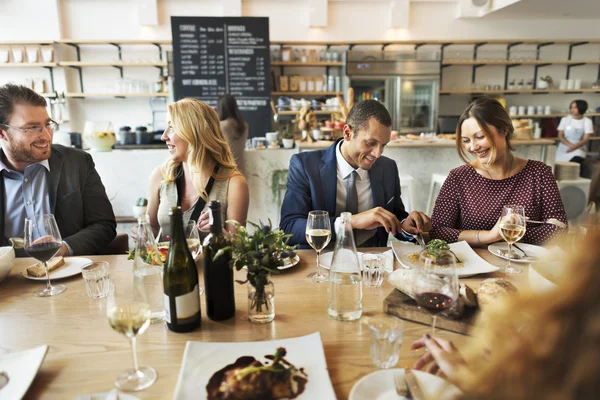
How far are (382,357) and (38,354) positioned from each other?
2.48 ft

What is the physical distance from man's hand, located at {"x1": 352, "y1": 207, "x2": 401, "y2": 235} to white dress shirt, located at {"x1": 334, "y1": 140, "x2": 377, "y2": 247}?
0.37m

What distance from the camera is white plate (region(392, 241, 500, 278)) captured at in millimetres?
1370

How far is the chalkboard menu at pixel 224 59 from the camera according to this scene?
19.9 feet

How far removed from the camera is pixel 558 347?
1.22 ft

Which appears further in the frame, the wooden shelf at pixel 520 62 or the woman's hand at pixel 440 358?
the wooden shelf at pixel 520 62

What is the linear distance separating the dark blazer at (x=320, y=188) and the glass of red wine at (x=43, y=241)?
0.99m

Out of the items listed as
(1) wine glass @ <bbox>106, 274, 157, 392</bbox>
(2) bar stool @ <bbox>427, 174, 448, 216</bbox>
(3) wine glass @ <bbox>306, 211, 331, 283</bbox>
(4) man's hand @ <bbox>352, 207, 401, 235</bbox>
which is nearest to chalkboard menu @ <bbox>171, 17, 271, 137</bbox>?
(2) bar stool @ <bbox>427, 174, 448, 216</bbox>

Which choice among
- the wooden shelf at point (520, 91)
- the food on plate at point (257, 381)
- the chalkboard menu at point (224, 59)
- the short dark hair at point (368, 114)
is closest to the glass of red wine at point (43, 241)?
the food on plate at point (257, 381)

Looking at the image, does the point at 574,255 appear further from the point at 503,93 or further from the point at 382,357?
the point at 503,93

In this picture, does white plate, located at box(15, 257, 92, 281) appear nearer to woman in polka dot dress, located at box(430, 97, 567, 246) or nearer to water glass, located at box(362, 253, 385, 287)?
water glass, located at box(362, 253, 385, 287)

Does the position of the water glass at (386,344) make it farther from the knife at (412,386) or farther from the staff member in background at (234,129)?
the staff member in background at (234,129)

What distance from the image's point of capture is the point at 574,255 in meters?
0.39

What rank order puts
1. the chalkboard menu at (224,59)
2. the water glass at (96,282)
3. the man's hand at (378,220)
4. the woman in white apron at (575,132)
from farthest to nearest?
the woman in white apron at (575,132) → the chalkboard menu at (224,59) → the man's hand at (378,220) → the water glass at (96,282)

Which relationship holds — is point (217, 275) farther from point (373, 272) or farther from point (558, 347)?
point (558, 347)
